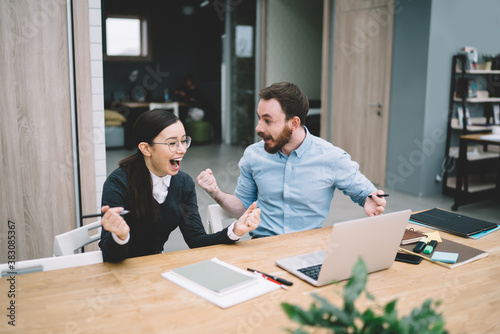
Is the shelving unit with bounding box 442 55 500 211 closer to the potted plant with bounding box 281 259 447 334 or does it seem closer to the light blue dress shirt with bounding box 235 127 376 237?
the light blue dress shirt with bounding box 235 127 376 237

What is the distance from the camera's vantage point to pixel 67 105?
9.55ft

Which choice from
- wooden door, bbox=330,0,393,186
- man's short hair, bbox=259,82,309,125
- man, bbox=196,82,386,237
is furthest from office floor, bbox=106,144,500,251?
man's short hair, bbox=259,82,309,125

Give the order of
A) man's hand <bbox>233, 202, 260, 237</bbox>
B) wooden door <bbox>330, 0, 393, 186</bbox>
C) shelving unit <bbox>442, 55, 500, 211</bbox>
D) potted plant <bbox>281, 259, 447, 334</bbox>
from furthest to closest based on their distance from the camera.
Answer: wooden door <bbox>330, 0, 393, 186</bbox>
shelving unit <bbox>442, 55, 500, 211</bbox>
man's hand <bbox>233, 202, 260, 237</bbox>
potted plant <bbox>281, 259, 447, 334</bbox>

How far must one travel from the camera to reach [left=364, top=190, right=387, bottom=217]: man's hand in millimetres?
2059

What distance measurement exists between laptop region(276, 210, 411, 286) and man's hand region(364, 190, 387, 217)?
442 mm

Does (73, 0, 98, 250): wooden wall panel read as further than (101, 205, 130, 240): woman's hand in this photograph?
Yes

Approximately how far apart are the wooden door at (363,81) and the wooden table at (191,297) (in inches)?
173

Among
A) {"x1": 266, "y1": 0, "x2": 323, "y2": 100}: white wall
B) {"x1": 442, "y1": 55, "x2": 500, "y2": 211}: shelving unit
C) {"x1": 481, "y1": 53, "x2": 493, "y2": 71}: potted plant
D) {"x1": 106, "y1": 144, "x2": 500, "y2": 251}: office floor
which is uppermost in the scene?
{"x1": 266, "y1": 0, "x2": 323, "y2": 100}: white wall

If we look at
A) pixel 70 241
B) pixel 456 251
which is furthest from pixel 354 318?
pixel 70 241

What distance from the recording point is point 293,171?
229cm

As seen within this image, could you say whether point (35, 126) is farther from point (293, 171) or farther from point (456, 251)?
point (456, 251)

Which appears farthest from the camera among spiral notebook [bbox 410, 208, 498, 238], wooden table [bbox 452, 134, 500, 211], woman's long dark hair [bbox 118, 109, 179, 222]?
wooden table [bbox 452, 134, 500, 211]

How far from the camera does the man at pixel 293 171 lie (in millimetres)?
2271

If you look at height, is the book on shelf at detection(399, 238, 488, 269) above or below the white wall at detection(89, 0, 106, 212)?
below
